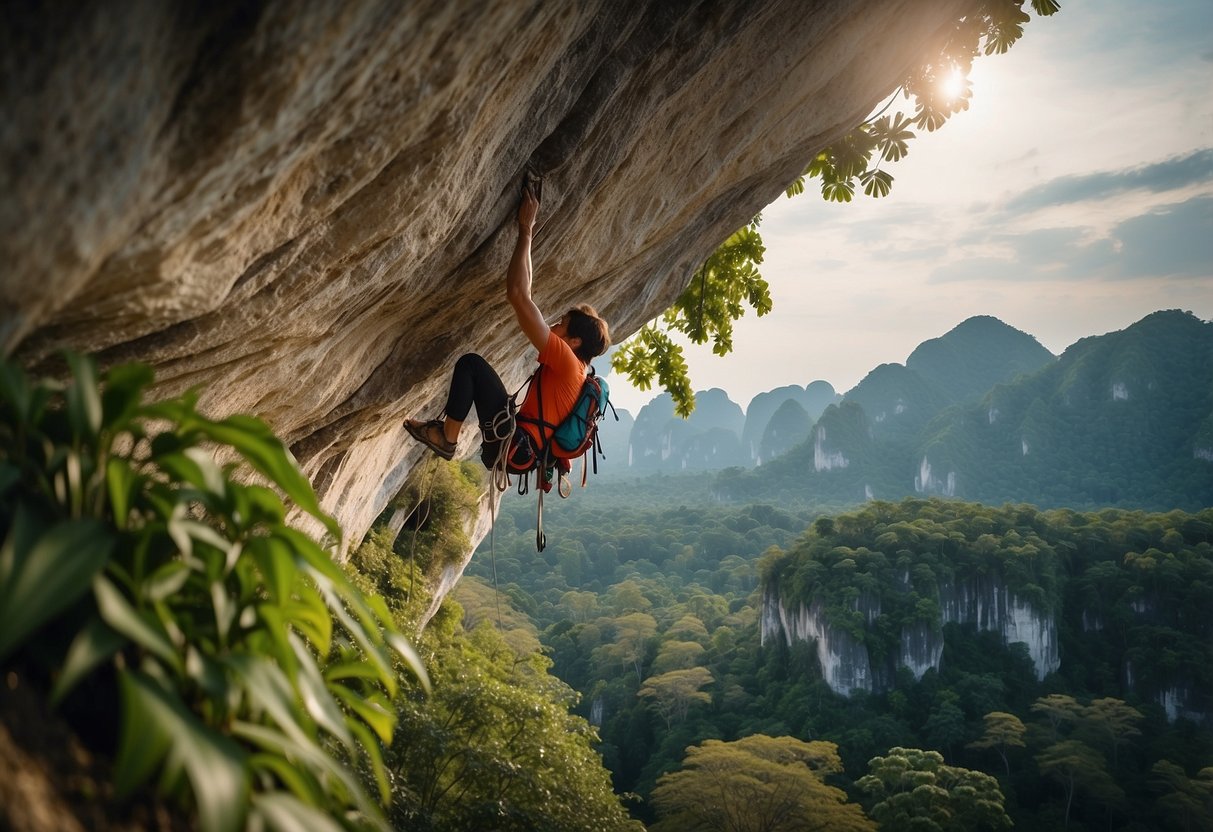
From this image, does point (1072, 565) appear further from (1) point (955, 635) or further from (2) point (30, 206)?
(2) point (30, 206)

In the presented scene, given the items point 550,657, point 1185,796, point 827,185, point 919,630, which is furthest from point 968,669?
point 827,185

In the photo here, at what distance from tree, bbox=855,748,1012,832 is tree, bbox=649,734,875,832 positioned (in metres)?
1.99

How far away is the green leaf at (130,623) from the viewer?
1.28 meters

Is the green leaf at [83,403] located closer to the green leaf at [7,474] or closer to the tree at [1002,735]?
the green leaf at [7,474]

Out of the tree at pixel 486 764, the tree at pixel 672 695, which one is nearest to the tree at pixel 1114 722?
the tree at pixel 672 695

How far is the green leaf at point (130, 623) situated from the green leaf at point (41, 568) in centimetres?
3

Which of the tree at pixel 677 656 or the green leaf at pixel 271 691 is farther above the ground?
the green leaf at pixel 271 691

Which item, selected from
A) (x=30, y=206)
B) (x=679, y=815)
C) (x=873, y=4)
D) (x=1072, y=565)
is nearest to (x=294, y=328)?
(x=30, y=206)

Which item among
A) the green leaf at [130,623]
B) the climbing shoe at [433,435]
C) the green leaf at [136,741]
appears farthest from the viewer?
the climbing shoe at [433,435]

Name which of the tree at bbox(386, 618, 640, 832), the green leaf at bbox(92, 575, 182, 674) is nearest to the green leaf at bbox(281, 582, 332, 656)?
the green leaf at bbox(92, 575, 182, 674)

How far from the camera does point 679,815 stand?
1027 inches

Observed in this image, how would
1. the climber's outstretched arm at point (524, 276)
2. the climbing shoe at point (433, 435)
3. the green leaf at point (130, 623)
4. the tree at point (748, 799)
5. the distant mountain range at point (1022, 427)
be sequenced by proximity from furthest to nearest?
1. the distant mountain range at point (1022, 427)
2. the tree at point (748, 799)
3. the climbing shoe at point (433, 435)
4. the climber's outstretched arm at point (524, 276)
5. the green leaf at point (130, 623)

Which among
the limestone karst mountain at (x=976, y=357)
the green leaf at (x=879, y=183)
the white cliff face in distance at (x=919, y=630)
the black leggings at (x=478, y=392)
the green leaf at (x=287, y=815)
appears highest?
the limestone karst mountain at (x=976, y=357)

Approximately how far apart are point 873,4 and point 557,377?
276cm
